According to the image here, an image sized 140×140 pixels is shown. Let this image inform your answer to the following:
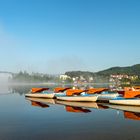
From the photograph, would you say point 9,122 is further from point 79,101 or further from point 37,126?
point 79,101

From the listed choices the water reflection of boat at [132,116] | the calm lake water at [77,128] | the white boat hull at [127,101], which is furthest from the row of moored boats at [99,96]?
the calm lake water at [77,128]

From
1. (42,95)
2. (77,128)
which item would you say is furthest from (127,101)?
(42,95)

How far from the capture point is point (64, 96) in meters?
52.7

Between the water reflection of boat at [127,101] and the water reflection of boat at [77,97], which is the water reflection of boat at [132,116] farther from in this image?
the water reflection of boat at [77,97]

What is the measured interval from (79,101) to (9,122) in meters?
21.5

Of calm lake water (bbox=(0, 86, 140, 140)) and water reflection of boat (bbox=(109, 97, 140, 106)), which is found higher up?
water reflection of boat (bbox=(109, 97, 140, 106))

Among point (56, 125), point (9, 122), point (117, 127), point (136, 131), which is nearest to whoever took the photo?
point (136, 131)

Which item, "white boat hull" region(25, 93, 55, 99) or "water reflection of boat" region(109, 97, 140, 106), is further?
"white boat hull" region(25, 93, 55, 99)

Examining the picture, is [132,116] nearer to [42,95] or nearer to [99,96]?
[99,96]

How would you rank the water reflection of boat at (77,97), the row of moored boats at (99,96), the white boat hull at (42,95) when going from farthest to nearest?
the white boat hull at (42,95) < the water reflection of boat at (77,97) < the row of moored boats at (99,96)

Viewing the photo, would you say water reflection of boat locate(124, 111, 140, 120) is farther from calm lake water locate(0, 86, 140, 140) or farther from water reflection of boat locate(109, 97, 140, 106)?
water reflection of boat locate(109, 97, 140, 106)

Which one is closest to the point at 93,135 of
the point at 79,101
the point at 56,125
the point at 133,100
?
the point at 56,125

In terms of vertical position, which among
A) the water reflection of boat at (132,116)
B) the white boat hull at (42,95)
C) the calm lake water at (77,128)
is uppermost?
the white boat hull at (42,95)

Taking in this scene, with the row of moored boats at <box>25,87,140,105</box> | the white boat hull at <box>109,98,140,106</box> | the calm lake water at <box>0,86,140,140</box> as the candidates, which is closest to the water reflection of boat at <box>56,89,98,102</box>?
the row of moored boats at <box>25,87,140,105</box>
